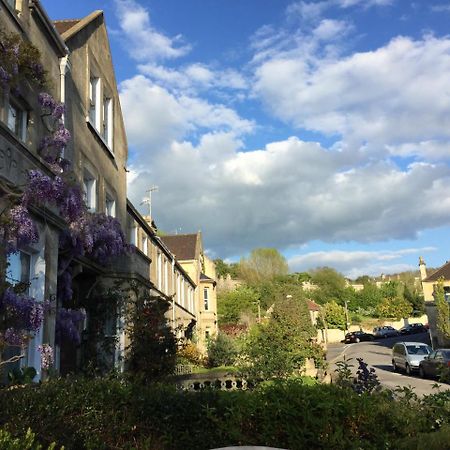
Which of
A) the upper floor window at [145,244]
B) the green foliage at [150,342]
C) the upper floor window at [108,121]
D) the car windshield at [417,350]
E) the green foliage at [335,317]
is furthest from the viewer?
the green foliage at [335,317]

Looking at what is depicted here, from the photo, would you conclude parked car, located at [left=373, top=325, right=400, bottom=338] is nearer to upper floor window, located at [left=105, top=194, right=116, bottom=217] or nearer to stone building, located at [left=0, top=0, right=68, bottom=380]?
upper floor window, located at [left=105, top=194, right=116, bottom=217]

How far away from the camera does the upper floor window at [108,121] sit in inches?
689

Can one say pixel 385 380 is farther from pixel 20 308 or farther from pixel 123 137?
pixel 20 308

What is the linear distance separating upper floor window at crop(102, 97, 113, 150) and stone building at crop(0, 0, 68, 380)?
5458mm

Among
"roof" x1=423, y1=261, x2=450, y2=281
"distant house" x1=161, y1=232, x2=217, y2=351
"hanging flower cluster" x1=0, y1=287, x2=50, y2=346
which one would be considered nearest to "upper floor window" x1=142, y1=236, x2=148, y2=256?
"hanging flower cluster" x1=0, y1=287, x2=50, y2=346

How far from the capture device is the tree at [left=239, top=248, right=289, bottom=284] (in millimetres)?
88875

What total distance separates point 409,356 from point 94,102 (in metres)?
23.1

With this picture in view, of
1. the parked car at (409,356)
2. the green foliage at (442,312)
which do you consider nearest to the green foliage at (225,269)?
the green foliage at (442,312)

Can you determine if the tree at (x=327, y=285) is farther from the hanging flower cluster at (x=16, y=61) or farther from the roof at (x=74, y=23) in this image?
the hanging flower cluster at (x=16, y=61)

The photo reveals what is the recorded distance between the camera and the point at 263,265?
90.6 meters

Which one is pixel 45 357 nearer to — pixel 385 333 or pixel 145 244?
pixel 145 244

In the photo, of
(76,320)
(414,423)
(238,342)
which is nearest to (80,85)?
(76,320)

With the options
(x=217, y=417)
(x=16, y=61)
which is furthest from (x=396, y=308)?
(x=217, y=417)

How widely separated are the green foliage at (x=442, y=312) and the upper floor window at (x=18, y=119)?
3952cm
